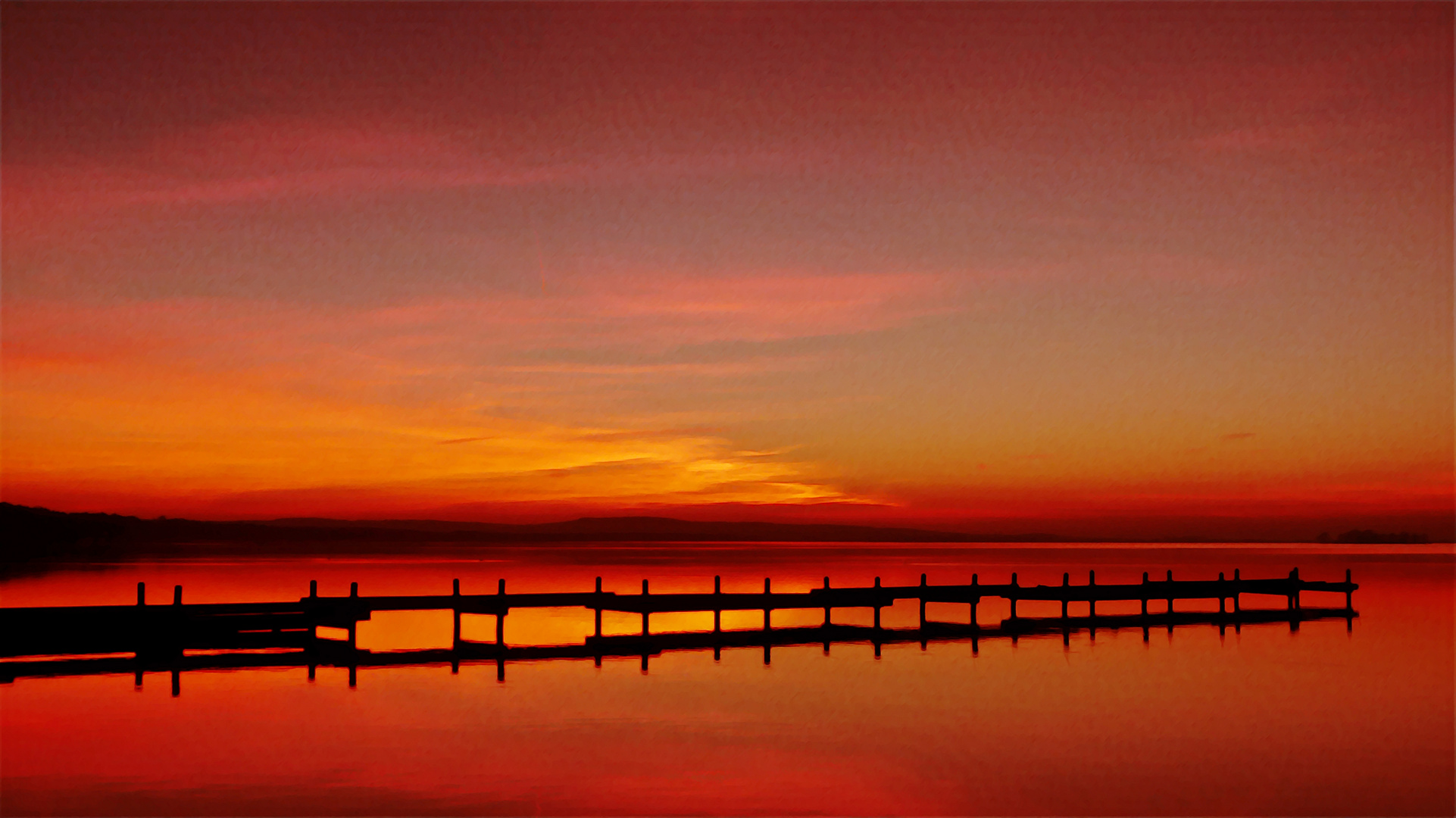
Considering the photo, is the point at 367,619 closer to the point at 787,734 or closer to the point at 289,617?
the point at 289,617

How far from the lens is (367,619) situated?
35.1 meters

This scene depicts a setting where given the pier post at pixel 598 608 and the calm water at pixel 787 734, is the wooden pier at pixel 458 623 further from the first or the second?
the calm water at pixel 787 734

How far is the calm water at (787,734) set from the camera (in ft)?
68.6

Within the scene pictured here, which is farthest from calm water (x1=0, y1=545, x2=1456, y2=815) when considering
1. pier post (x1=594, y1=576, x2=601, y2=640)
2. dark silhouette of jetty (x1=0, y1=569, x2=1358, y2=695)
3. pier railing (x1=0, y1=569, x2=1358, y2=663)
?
pier post (x1=594, y1=576, x2=601, y2=640)

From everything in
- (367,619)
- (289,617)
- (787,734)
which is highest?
(289,617)

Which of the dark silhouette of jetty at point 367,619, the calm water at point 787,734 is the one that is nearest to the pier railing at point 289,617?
the dark silhouette of jetty at point 367,619

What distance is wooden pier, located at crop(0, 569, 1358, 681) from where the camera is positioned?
2992 centimetres

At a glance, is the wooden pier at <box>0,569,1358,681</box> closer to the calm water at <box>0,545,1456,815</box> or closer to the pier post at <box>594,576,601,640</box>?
the pier post at <box>594,576,601,640</box>

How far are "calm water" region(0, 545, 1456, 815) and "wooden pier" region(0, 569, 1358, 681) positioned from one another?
0.61m

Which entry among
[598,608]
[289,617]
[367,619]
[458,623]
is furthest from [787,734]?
[367,619]

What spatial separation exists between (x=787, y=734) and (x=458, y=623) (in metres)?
12.0

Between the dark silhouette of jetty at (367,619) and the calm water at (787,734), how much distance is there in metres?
0.50

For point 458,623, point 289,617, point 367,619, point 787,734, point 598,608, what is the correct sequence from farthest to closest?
point 598,608 → point 458,623 → point 367,619 → point 289,617 → point 787,734

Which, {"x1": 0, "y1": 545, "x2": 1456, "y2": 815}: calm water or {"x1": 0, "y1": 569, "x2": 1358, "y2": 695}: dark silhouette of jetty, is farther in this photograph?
{"x1": 0, "y1": 569, "x2": 1358, "y2": 695}: dark silhouette of jetty
